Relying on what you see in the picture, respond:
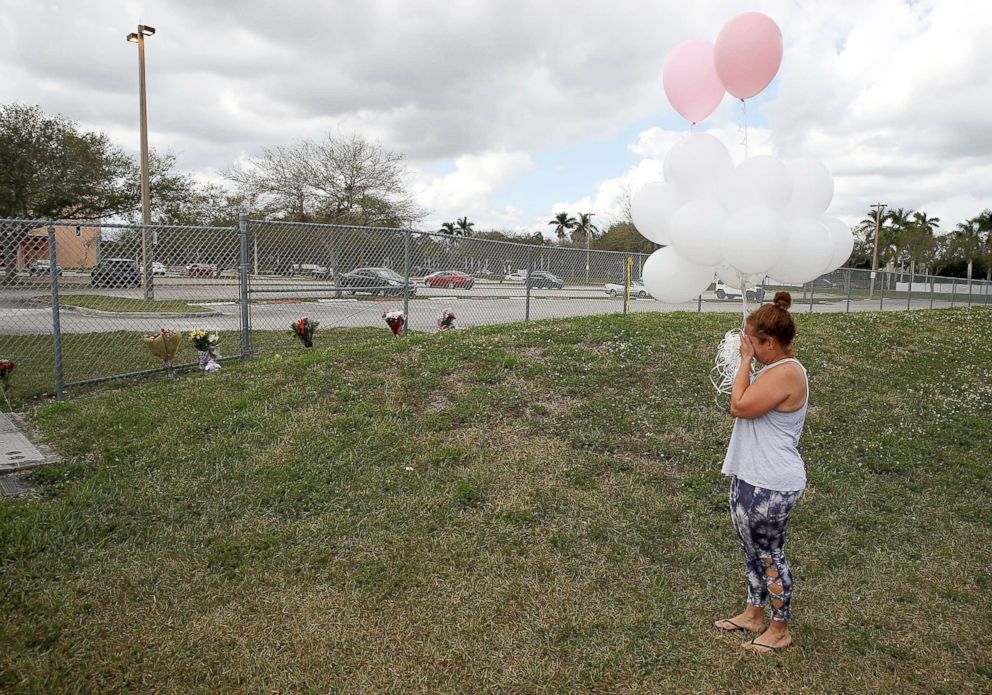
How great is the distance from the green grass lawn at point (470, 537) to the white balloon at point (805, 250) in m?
1.78

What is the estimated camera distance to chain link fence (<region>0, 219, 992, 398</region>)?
24.6ft

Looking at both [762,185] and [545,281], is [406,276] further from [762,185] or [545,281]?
[762,185]

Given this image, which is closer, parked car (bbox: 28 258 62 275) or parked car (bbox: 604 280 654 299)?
parked car (bbox: 28 258 62 275)

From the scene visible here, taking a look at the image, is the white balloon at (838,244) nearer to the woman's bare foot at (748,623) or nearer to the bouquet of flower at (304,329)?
the woman's bare foot at (748,623)

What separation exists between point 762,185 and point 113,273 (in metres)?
7.35

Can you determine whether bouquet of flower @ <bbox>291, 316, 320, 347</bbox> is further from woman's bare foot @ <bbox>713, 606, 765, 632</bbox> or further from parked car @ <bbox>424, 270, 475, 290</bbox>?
woman's bare foot @ <bbox>713, 606, 765, 632</bbox>

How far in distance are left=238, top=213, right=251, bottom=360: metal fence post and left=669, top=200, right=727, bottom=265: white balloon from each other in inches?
226

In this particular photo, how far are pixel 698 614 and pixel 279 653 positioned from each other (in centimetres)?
210

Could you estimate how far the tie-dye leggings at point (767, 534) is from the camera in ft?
9.95

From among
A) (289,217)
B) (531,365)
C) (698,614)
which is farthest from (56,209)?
(698,614)

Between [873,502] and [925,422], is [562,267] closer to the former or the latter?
[925,422]

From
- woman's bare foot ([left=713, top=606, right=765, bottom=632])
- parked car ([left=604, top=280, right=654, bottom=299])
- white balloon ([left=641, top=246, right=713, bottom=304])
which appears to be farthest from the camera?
parked car ([left=604, top=280, right=654, bottom=299])

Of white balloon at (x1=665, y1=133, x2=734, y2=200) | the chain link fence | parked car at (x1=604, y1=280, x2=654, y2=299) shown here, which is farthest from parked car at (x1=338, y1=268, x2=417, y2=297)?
white balloon at (x1=665, y1=133, x2=734, y2=200)

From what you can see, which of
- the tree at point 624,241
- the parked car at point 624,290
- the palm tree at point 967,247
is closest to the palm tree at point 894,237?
the palm tree at point 967,247
